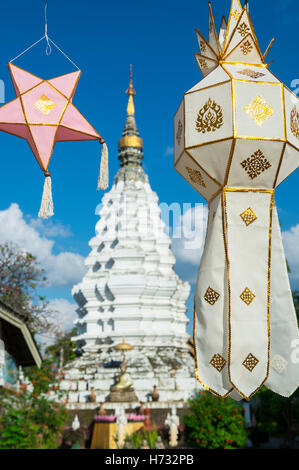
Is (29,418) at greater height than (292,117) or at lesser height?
lesser

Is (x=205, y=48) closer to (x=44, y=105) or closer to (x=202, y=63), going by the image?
(x=202, y=63)

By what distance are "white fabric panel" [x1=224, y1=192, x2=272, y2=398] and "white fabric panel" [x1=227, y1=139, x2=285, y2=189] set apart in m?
0.09

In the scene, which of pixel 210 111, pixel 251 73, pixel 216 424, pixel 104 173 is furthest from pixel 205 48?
pixel 216 424

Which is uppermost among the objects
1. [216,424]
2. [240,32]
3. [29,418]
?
[240,32]

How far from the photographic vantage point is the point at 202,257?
364 cm

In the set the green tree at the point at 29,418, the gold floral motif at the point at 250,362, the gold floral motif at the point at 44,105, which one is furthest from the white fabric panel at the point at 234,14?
the green tree at the point at 29,418

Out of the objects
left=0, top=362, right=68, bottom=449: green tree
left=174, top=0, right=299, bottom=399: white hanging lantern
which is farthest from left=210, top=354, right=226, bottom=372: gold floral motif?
left=0, top=362, right=68, bottom=449: green tree

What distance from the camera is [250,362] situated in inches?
135

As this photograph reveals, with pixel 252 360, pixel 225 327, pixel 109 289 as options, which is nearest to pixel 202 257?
pixel 225 327

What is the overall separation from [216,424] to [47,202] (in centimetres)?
1291

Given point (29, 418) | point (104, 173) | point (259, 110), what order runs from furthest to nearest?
1. point (29, 418)
2. point (104, 173)
3. point (259, 110)

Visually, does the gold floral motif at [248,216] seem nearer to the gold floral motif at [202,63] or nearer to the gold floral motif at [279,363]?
the gold floral motif at [279,363]

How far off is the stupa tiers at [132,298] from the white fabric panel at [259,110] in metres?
22.3
